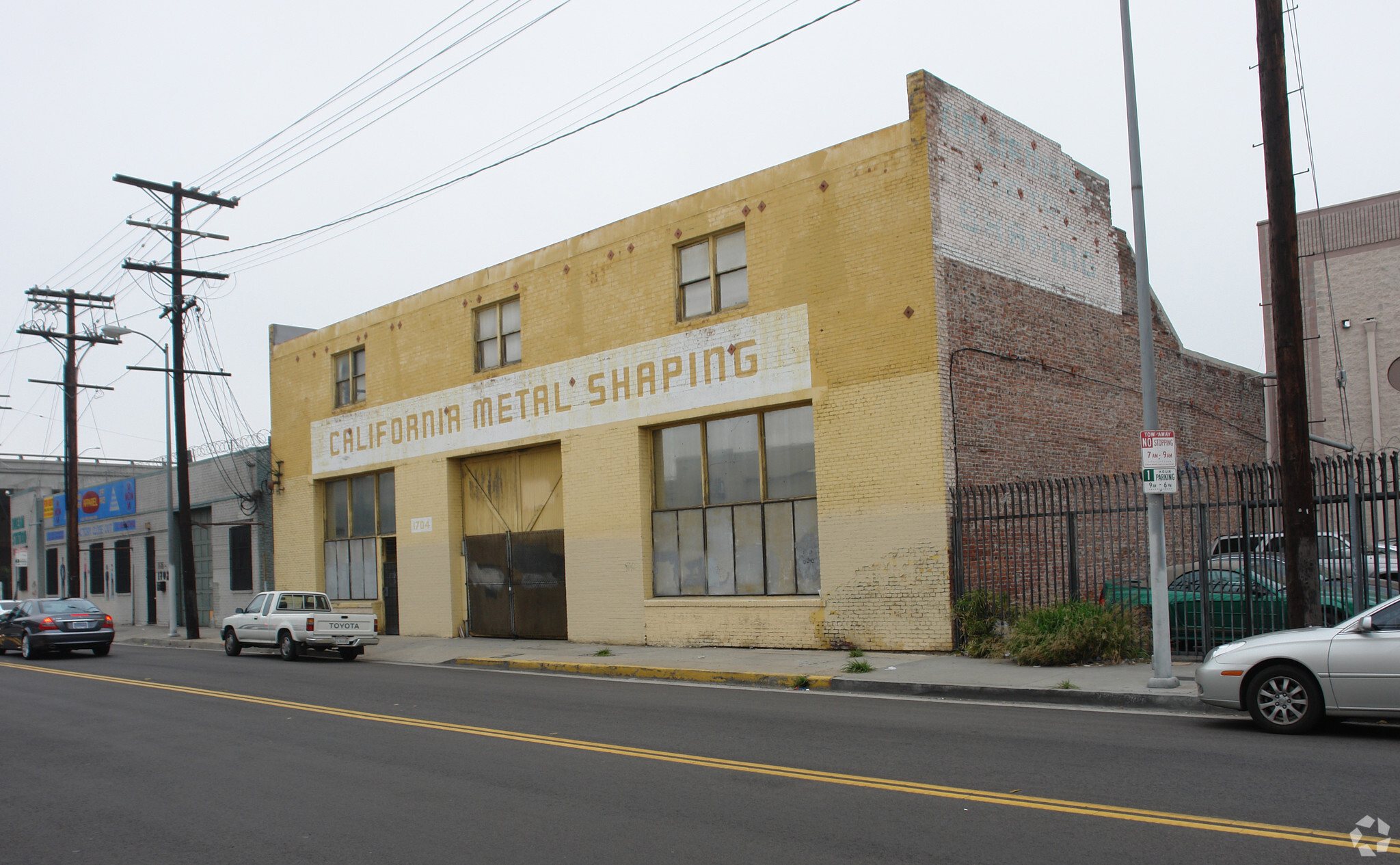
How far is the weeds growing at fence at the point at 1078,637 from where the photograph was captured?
14.0 m

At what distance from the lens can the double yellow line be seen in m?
5.91

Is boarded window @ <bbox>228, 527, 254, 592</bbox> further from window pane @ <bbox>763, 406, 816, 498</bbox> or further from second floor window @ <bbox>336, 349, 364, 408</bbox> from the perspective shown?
window pane @ <bbox>763, 406, 816, 498</bbox>

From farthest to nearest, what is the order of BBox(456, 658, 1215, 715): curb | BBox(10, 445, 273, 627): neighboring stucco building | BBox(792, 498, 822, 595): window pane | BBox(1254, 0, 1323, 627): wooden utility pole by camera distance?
BBox(10, 445, 273, 627): neighboring stucco building → BBox(792, 498, 822, 595): window pane → BBox(1254, 0, 1323, 627): wooden utility pole → BBox(456, 658, 1215, 715): curb

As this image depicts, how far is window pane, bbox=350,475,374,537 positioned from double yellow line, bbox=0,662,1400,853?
16.0m

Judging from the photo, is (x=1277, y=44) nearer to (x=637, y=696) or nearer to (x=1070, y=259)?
(x=1070, y=259)

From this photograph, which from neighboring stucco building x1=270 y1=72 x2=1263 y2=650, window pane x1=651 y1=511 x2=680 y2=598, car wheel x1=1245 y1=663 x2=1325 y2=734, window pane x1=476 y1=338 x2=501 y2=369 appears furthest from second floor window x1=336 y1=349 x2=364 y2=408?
car wheel x1=1245 y1=663 x2=1325 y2=734

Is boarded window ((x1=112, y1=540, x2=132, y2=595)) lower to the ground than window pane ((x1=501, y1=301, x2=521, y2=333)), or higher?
lower

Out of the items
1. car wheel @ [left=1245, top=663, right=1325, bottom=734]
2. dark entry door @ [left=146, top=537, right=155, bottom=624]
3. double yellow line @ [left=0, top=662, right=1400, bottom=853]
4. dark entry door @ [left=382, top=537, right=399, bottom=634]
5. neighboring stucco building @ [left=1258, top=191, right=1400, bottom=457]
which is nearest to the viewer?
double yellow line @ [left=0, top=662, right=1400, bottom=853]

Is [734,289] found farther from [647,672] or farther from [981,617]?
[981,617]

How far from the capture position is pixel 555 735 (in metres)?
10.3

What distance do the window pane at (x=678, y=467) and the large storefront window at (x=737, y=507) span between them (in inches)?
0.5

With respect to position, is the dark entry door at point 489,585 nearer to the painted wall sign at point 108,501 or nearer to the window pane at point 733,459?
the window pane at point 733,459

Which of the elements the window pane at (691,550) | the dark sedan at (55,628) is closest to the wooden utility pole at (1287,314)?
the window pane at (691,550)

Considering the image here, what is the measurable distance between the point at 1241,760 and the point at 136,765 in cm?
932
